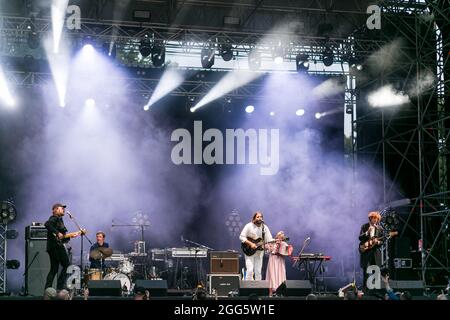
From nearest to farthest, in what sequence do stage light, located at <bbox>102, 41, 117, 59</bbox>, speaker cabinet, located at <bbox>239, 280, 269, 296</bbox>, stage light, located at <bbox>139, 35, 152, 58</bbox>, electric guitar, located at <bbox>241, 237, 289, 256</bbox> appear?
speaker cabinet, located at <bbox>239, 280, 269, 296</bbox>, electric guitar, located at <bbox>241, 237, 289, 256</bbox>, stage light, located at <bbox>139, 35, 152, 58</bbox>, stage light, located at <bbox>102, 41, 117, 59</bbox>

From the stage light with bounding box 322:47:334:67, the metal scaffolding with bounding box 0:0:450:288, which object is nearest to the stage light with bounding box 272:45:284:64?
the metal scaffolding with bounding box 0:0:450:288

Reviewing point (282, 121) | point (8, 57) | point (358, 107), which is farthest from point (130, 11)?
point (358, 107)

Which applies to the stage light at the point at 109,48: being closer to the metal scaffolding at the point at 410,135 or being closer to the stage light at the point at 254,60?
the stage light at the point at 254,60

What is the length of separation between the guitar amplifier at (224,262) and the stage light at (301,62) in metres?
6.18

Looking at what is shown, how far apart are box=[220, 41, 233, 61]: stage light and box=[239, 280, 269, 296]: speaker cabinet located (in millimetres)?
8266

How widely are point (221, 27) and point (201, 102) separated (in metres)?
2.89

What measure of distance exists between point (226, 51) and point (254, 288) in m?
8.44

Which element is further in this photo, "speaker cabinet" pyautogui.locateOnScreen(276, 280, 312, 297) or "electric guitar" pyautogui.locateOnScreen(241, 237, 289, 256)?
"electric guitar" pyautogui.locateOnScreen(241, 237, 289, 256)

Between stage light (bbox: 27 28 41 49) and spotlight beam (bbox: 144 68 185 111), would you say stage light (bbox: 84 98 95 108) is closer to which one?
spotlight beam (bbox: 144 68 185 111)

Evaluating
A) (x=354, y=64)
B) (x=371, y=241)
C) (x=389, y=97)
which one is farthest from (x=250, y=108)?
(x=371, y=241)

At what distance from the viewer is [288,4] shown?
1920 cm

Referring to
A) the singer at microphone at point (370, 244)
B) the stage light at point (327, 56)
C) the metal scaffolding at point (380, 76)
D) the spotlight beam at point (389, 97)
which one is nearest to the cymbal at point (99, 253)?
the singer at microphone at point (370, 244)

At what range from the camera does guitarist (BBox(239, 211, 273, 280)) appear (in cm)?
1395
